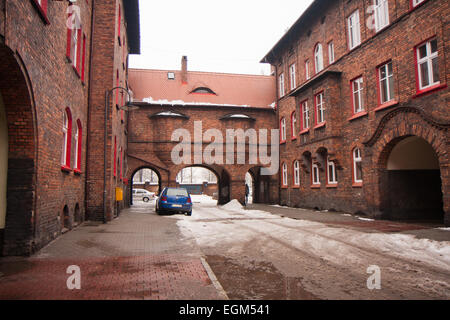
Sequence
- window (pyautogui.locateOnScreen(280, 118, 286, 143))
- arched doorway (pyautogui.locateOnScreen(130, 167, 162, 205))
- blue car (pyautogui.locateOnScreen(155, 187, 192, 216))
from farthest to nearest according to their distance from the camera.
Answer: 1. arched doorway (pyautogui.locateOnScreen(130, 167, 162, 205))
2. window (pyautogui.locateOnScreen(280, 118, 286, 143))
3. blue car (pyautogui.locateOnScreen(155, 187, 192, 216))

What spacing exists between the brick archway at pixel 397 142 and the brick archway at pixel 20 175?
11993mm

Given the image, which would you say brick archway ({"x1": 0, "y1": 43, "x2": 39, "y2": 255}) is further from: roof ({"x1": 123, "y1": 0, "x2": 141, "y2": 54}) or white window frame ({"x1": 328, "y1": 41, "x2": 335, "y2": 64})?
white window frame ({"x1": 328, "y1": 41, "x2": 335, "y2": 64})

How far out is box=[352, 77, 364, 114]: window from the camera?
687 inches

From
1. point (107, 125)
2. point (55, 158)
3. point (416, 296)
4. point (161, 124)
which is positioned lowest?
point (416, 296)

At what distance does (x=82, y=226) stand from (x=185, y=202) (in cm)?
648

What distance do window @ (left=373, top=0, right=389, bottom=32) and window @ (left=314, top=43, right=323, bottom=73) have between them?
5.50 metres

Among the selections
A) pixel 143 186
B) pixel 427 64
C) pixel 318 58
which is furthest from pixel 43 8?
pixel 143 186

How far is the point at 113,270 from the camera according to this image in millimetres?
6184

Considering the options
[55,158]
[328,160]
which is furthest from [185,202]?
[55,158]

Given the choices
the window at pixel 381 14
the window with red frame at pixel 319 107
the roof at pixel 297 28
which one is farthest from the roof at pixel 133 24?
the window at pixel 381 14

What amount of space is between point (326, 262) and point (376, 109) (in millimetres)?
10698

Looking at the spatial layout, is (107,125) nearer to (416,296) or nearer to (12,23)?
(12,23)

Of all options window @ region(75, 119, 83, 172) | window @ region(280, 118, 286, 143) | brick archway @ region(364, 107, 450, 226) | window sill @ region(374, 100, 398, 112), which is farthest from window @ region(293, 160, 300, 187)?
window @ region(75, 119, 83, 172)
